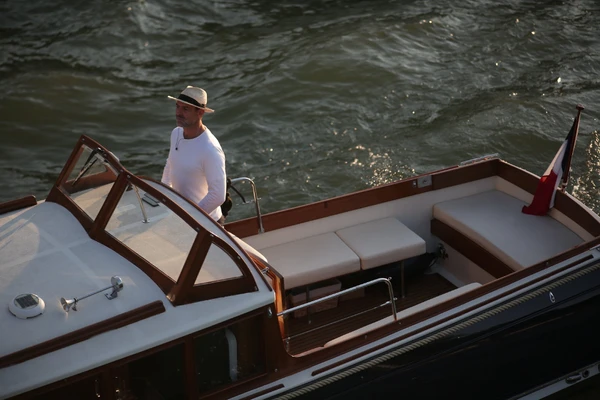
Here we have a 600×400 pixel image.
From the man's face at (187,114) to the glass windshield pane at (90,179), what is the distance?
70 centimetres

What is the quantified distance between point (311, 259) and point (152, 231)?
2.00m

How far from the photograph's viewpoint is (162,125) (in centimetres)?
1299

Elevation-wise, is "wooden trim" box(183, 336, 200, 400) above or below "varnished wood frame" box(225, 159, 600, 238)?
above

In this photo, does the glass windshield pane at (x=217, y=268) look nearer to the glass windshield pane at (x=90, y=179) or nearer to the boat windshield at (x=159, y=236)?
the boat windshield at (x=159, y=236)

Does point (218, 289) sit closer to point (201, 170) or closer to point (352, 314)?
point (201, 170)

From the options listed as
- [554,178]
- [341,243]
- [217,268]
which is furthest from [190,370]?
[554,178]

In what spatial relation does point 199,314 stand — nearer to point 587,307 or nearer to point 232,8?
point 587,307

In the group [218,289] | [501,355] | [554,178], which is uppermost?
[218,289]

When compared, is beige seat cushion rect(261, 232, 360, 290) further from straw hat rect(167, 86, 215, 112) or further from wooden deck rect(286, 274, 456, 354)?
straw hat rect(167, 86, 215, 112)

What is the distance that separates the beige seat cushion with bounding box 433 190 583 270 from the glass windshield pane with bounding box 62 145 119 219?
11.1 ft

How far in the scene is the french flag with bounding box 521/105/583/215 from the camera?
7211 mm

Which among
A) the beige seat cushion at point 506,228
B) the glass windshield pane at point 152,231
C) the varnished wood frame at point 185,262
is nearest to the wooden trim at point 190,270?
the varnished wood frame at point 185,262

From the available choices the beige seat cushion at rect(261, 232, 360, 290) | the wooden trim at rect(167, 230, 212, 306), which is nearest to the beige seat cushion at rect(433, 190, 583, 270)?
the beige seat cushion at rect(261, 232, 360, 290)

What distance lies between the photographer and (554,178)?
7.29 m
